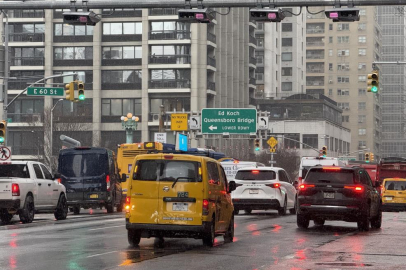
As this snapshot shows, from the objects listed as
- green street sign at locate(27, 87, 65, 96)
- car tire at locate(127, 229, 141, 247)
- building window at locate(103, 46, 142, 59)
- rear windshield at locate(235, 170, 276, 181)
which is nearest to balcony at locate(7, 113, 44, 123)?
building window at locate(103, 46, 142, 59)

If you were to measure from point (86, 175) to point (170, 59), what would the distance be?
58854 millimetres

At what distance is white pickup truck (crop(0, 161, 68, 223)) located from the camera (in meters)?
27.6

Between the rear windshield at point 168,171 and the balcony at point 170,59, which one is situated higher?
the balcony at point 170,59

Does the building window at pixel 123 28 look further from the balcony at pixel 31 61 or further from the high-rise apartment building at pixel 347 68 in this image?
the high-rise apartment building at pixel 347 68

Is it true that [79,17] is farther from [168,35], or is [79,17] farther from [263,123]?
[168,35]

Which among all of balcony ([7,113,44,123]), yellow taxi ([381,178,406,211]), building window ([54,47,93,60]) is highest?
building window ([54,47,93,60])

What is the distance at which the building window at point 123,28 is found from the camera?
95.6 m

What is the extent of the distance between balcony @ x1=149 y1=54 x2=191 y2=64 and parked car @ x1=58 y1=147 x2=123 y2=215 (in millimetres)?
58323

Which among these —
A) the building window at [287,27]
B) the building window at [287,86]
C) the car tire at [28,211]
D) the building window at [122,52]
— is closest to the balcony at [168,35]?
the building window at [122,52]

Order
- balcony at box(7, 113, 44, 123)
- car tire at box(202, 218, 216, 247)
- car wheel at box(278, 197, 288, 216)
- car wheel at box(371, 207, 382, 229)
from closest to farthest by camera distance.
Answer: car tire at box(202, 218, 216, 247) < car wheel at box(371, 207, 382, 229) < car wheel at box(278, 197, 288, 216) < balcony at box(7, 113, 44, 123)

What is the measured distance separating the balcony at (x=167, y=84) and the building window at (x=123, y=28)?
17.6ft

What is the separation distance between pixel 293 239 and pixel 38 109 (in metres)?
78.0

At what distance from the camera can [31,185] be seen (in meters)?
28.7

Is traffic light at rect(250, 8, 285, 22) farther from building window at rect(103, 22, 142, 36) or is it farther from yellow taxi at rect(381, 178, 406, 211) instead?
building window at rect(103, 22, 142, 36)
